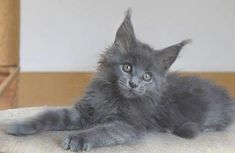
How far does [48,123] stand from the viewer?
1.27 m

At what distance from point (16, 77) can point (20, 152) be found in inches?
43.5

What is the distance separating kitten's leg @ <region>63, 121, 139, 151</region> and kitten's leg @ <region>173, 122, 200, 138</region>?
0.56 feet

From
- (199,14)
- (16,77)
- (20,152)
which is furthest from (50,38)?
(20,152)

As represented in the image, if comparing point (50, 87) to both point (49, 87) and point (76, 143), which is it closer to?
point (49, 87)

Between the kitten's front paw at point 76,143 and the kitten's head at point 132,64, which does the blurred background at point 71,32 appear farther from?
the kitten's front paw at point 76,143

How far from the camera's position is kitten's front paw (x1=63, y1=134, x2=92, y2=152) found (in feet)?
3.67

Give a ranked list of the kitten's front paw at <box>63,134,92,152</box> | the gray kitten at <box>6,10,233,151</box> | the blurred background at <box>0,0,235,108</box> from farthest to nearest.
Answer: the blurred background at <box>0,0,235,108</box> → the gray kitten at <box>6,10,233,151</box> → the kitten's front paw at <box>63,134,92,152</box>

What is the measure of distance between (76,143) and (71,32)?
1142 mm

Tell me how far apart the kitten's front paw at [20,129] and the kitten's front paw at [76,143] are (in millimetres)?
125

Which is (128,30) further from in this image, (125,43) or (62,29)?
(62,29)

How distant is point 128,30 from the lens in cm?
130

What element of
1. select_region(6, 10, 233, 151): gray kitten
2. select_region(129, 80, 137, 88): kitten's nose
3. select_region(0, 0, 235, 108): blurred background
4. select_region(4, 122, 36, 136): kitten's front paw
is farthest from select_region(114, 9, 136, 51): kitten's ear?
select_region(0, 0, 235, 108): blurred background

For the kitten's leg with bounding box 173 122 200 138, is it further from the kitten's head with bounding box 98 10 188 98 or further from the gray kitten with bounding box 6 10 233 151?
the kitten's head with bounding box 98 10 188 98

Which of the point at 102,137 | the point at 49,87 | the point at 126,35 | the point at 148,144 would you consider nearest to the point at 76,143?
the point at 102,137
